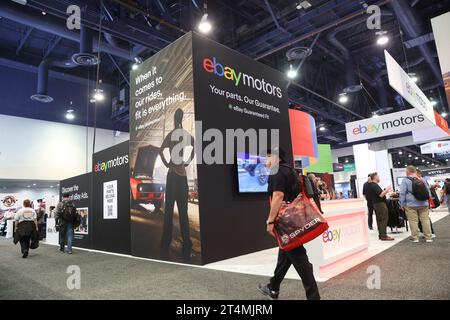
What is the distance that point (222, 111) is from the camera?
493 centimetres

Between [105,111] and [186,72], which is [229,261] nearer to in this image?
[186,72]

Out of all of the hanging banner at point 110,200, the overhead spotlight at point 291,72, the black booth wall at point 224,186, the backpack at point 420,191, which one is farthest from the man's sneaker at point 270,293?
the overhead spotlight at point 291,72

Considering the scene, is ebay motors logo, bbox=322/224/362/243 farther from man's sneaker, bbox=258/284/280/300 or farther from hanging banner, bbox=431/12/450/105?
hanging banner, bbox=431/12/450/105

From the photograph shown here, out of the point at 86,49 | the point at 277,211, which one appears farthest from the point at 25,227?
the point at 277,211

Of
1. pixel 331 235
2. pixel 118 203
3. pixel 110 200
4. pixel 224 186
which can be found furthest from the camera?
pixel 110 200

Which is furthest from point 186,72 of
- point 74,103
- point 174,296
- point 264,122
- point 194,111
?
point 74,103

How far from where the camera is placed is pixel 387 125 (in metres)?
8.69

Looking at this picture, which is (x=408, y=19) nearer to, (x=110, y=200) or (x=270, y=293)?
(x=270, y=293)

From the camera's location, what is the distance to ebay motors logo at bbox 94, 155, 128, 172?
6.01 metres

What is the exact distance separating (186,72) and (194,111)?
0.69 metres

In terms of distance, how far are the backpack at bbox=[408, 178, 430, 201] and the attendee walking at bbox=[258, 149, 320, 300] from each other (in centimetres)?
372

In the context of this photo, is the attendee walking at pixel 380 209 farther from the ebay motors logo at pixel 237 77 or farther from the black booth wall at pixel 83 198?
the black booth wall at pixel 83 198

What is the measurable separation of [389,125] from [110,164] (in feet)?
24.3

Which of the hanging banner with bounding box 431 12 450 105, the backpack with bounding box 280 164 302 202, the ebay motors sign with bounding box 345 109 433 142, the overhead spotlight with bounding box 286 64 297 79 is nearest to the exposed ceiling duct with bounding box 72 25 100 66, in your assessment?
the overhead spotlight with bounding box 286 64 297 79
